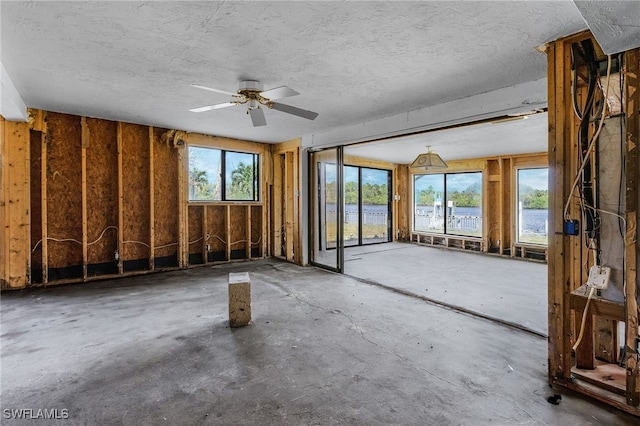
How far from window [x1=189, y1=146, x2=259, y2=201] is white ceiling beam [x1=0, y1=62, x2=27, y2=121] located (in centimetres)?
248

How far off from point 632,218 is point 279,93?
9.39 ft

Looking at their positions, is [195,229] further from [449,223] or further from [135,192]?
[449,223]

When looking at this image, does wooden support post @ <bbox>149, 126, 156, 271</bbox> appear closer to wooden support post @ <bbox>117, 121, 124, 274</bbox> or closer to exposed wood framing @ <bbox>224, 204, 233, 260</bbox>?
wooden support post @ <bbox>117, 121, 124, 274</bbox>

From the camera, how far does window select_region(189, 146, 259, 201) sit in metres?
6.16

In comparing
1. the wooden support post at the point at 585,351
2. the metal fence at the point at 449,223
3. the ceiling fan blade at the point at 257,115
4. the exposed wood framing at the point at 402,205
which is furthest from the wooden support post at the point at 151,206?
the metal fence at the point at 449,223

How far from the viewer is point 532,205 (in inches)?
300

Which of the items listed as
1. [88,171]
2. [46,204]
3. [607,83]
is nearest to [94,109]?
[88,171]

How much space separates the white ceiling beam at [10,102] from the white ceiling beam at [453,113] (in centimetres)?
430

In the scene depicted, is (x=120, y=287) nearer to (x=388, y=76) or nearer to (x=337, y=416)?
(x=337, y=416)

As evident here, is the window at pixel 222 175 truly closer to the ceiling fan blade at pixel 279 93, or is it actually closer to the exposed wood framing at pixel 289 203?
the exposed wood framing at pixel 289 203

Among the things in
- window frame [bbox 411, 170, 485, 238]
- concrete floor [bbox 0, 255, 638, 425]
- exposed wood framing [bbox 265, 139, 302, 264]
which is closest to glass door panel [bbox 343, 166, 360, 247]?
window frame [bbox 411, 170, 485, 238]

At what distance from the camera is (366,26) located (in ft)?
7.36

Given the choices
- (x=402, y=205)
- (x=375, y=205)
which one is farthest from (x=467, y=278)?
(x=402, y=205)

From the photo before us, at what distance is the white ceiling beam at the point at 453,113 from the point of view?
3.16 metres
